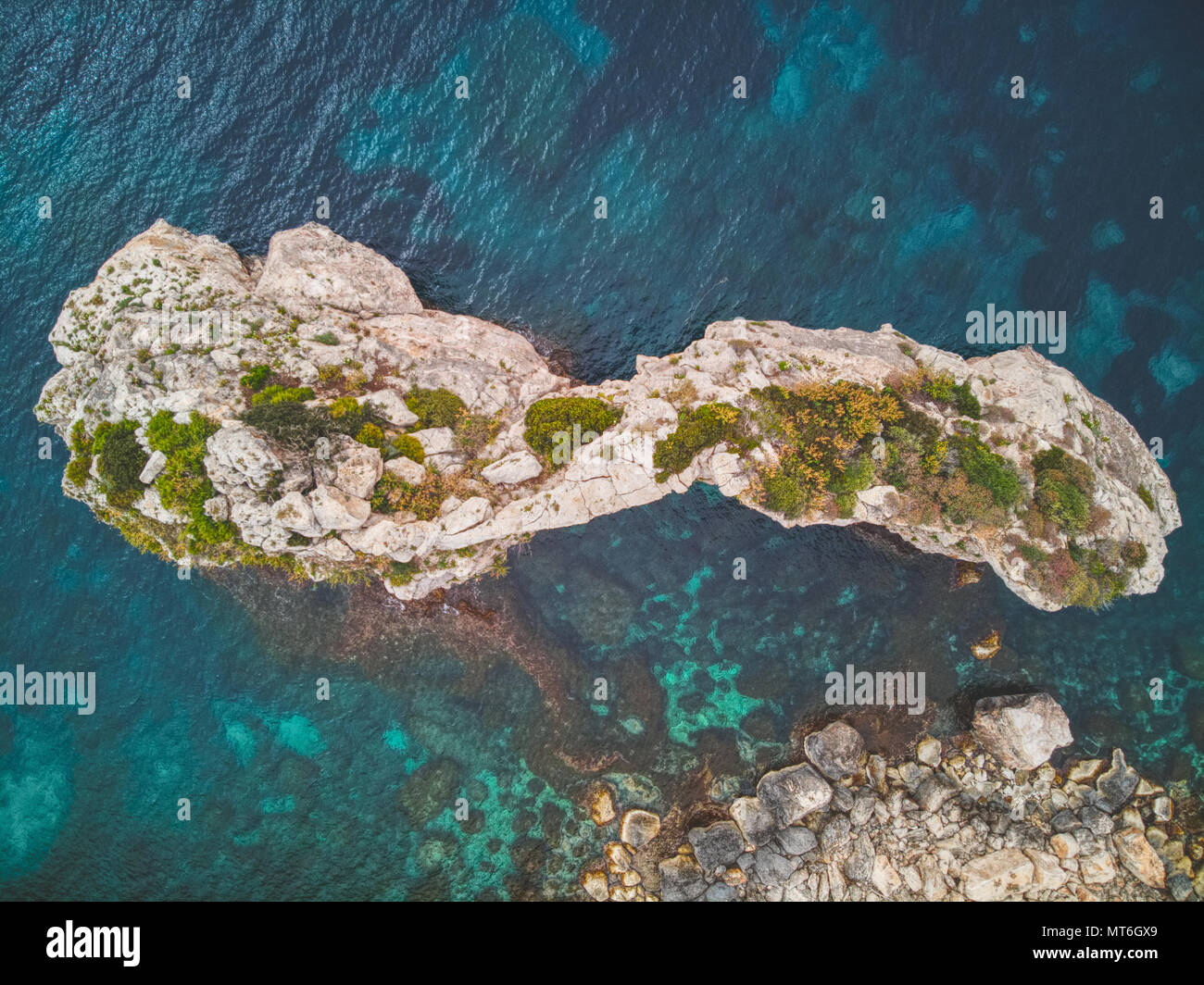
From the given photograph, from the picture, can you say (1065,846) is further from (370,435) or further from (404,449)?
(370,435)

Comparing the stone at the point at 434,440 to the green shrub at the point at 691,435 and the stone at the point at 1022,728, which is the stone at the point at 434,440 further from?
the stone at the point at 1022,728

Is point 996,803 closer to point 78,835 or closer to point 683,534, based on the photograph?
point 683,534

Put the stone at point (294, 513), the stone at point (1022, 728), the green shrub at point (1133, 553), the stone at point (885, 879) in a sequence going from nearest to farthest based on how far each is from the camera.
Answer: the stone at point (294, 513)
the green shrub at point (1133, 553)
the stone at point (1022, 728)
the stone at point (885, 879)

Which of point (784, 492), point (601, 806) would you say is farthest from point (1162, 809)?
point (601, 806)

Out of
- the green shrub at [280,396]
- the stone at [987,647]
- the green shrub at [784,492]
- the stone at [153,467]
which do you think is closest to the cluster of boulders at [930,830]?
the stone at [987,647]

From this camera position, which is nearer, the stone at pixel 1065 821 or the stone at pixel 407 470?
the stone at pixel 407 470

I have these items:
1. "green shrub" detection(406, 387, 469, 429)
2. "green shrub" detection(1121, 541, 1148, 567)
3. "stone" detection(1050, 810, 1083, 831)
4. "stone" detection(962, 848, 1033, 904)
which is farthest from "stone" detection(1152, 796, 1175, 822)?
"green shrub" detection(406, 387, 469, 429)
